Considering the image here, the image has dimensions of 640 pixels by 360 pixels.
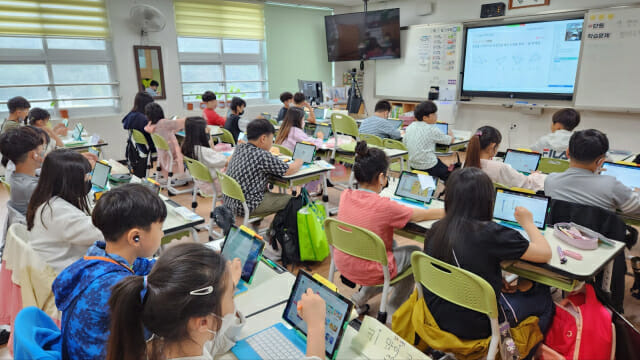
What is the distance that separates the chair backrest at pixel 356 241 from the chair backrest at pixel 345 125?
3311mm

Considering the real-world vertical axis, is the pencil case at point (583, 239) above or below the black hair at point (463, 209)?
below

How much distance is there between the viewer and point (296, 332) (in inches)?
52.8

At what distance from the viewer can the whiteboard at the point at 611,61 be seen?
531 centimetres

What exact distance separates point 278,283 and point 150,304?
0.79 meters

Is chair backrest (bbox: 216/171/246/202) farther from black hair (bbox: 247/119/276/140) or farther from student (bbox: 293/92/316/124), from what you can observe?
student (bbox: 293/92/316/124)

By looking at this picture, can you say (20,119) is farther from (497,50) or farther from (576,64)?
(576,64)

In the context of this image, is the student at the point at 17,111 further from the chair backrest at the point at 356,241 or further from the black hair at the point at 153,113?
the chair backrest at the point at 356,241

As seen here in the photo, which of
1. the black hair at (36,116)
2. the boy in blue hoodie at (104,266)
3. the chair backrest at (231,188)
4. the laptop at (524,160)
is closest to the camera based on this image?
the boy in blue hoodie at (104,266)

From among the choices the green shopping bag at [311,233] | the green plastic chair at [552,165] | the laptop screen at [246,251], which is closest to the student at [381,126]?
the green plastic chair at [552,165]

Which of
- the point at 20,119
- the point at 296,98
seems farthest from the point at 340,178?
the point at 20,119

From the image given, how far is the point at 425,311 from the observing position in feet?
5.86

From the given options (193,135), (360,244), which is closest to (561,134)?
(360,244)

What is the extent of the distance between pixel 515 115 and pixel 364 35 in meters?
3.46

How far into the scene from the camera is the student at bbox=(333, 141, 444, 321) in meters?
2.16
